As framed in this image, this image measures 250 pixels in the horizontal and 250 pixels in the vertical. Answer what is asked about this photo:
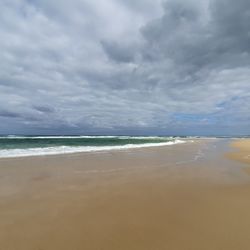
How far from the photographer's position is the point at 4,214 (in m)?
4.38

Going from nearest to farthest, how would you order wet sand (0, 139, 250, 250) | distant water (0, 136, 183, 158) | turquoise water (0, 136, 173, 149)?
wet sand (0, 139, 250, 250)
distant water (0, 136, 183, 158)
turquoise water (0, 136, 173, 149)

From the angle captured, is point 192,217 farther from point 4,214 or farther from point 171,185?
point 4,214

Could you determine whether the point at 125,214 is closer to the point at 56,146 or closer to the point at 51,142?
the point at 56,146

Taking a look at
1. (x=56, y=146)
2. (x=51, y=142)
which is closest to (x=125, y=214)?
(x=56, y=146)

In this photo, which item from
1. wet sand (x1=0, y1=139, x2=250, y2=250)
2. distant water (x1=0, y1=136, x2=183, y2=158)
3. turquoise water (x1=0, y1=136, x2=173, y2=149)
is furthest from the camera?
turquoise water (x1=0, y1=136, x2=173, y2=149)

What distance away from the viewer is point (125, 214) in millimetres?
4285

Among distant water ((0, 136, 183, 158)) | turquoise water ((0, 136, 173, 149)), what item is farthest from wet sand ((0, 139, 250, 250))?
turquoise water ((0, 136, 173, 149))

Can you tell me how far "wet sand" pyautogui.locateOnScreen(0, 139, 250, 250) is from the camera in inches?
126

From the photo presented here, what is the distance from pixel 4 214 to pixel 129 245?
9.51ft

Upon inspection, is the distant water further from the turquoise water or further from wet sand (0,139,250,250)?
wet sand (0,139,250,250)

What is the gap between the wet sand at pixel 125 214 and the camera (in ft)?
10.5

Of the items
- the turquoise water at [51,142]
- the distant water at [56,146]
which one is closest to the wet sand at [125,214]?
the distant water at [56,146]

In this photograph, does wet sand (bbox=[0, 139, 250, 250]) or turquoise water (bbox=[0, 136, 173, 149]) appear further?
turquoise water (bbox=[0, 136, 173, 149])

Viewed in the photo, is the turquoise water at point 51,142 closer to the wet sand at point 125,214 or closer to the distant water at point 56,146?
the distant water at point 56,146
